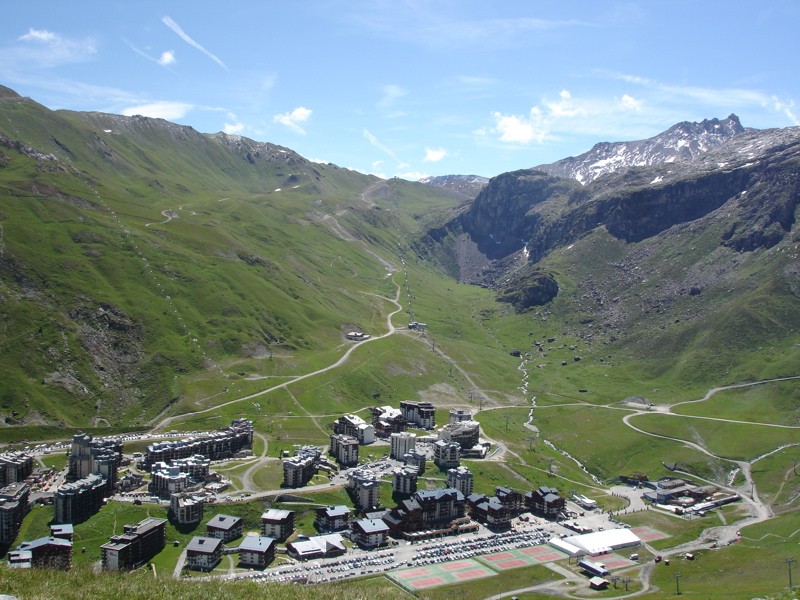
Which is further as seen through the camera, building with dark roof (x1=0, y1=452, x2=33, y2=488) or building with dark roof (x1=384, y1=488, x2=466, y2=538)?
building with dark roof (x1=384, y1=488, x2=466, y2=538)

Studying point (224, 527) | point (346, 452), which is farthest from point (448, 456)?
point (224, 527)

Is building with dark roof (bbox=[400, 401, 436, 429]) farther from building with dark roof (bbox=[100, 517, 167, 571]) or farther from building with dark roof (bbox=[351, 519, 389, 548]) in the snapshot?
building with dark roof (bbox=[100, 517, 167, 571])

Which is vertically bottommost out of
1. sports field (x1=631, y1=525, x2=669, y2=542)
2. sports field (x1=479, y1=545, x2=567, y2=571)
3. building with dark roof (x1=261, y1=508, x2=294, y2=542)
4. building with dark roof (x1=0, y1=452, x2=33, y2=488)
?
sports field (x1=631, y1=525, x2=669, y2=542)

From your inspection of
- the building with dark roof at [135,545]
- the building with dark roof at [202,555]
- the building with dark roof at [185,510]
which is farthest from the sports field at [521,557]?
the building with dark roof at [135,545]

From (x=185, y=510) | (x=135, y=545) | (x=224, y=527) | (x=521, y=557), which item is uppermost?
(x=185, y=510)

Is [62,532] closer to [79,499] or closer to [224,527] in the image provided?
[79,499]

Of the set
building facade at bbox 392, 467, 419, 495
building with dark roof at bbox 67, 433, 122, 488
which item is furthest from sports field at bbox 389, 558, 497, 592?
building with dark roof at bbox 67, 433, 122, 488

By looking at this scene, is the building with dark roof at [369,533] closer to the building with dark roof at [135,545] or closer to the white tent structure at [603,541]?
the white tent structure at [603,541]

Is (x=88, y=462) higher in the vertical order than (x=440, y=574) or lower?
higher
